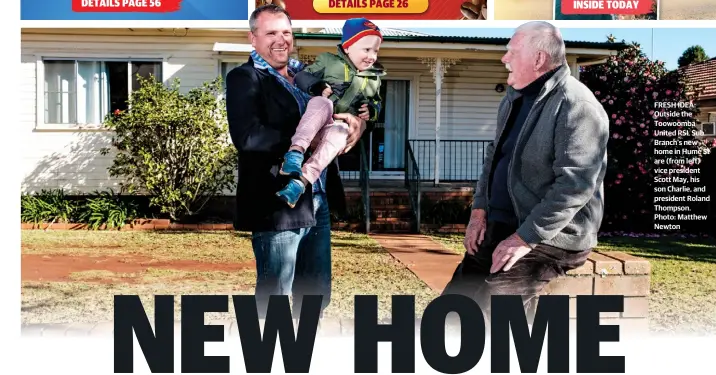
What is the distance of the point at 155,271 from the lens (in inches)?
264

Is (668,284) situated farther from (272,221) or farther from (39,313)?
(39,313)

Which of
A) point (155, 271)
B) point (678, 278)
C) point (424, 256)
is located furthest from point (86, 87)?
point (678, 278)

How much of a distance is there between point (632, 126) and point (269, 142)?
20.9 feet

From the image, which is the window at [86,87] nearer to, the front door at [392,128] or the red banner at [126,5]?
the front door at [392,128]

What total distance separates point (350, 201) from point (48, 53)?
4.93m

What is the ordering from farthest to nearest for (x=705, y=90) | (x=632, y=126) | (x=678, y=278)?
1. (x=705, y=90)
2. (x=632, y=126)
3. (x=678, y=278)

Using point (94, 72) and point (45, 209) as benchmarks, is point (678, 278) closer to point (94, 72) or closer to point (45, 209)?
point (45, 209)

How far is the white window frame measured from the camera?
10.8 metres

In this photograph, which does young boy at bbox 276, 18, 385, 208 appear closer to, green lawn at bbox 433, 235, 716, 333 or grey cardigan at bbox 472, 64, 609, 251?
grey cardigan at bbox 472, 64, 609, 251

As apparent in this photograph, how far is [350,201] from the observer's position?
918cm

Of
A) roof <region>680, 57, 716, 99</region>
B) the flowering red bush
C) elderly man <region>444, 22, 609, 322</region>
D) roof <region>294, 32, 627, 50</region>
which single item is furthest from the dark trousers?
roof <region>680, 57, 716, 99</region>

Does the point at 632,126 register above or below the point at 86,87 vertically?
below

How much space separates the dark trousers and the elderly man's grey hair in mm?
832

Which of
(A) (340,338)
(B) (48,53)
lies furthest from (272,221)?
(B) (48,53)
